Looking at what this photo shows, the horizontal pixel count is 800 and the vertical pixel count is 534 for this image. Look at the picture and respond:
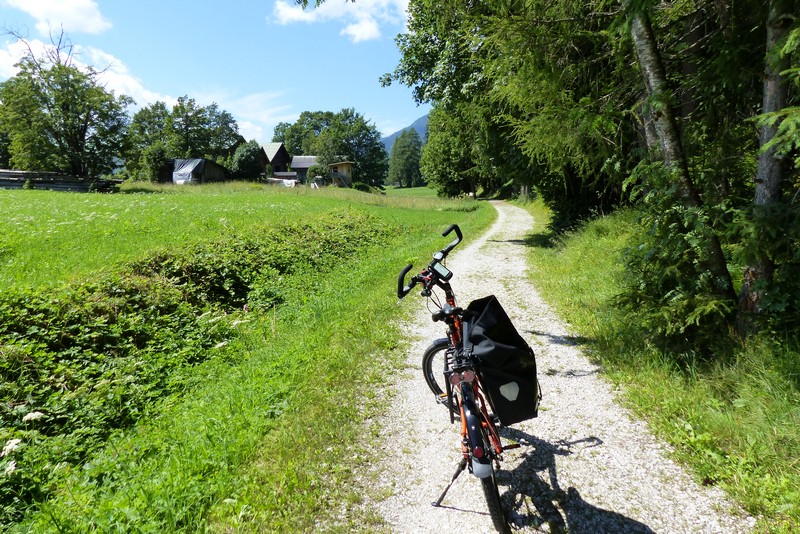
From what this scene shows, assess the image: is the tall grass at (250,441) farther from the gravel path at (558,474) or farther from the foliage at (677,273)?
the foliage at (677,273)

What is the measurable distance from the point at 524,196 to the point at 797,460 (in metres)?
41.1

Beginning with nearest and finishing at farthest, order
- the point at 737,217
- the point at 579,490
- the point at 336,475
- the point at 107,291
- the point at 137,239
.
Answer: the point at 579,490 → the point at 336,475 → the point at 737,217 → the point at 107,291 → the point at 137,239

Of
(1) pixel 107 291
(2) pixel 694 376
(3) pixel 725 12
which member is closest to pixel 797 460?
(2) pixel 694 376

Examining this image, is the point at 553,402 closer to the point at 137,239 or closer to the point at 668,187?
the point at 668,187

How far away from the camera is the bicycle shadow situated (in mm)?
2938

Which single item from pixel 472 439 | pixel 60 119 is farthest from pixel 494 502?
pixel 60 119

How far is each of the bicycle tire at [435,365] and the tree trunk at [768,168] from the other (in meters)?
3.08

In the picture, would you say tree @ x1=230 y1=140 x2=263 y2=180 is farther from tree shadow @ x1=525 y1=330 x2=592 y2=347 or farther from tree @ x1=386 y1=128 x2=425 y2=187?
tree @ x1=386 y1=128 x2=425 y2=187

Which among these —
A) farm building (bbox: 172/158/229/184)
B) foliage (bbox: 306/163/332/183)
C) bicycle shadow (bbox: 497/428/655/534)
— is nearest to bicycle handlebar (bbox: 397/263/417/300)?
bicycle shadow (bbox: 497/428/655/534)

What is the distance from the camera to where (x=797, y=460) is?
3055 mm

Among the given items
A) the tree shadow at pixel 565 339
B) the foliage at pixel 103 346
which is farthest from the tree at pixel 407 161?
the tree shadow at pixel 565 339

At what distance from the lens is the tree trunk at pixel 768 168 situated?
3660 millimetres

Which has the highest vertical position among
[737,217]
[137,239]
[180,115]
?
[180,115]

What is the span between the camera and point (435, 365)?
5.11 metres
